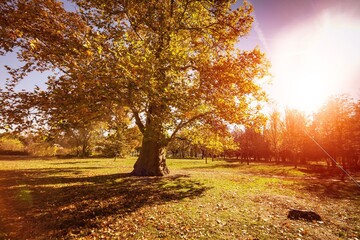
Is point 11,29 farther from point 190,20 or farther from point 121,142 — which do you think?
point 121,142

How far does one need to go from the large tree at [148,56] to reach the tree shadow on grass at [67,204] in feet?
13.3

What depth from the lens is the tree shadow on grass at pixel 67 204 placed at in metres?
7.25

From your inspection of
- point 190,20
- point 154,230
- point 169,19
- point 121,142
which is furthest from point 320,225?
point 121,142

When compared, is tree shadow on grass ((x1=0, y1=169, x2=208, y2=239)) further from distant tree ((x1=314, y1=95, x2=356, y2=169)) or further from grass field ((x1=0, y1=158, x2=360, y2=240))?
distant tree ((x1=314, y1=95, x2=356, y2=169))

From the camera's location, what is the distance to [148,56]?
31.0ft

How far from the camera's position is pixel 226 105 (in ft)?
43.2

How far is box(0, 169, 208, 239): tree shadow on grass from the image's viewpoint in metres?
7.25

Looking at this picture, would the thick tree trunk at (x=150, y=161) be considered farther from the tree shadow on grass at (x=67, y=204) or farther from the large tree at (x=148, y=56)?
the tree shadow on grass at (x=67, y=204)

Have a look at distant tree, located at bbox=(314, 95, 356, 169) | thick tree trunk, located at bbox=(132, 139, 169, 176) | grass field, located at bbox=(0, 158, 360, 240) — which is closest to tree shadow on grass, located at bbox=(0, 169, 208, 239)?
grass field, located at bbox=(0, 158, 360, 240)

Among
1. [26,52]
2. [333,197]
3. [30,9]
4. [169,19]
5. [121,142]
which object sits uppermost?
[169,19]

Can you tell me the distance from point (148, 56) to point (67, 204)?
8352mm

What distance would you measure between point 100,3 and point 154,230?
1274 cm

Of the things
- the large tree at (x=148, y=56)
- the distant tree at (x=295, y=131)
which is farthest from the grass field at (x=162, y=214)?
the distant tree at (x=295, y=131)

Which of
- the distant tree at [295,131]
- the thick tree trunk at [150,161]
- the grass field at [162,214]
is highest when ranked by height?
the distant tree at [295,131]
